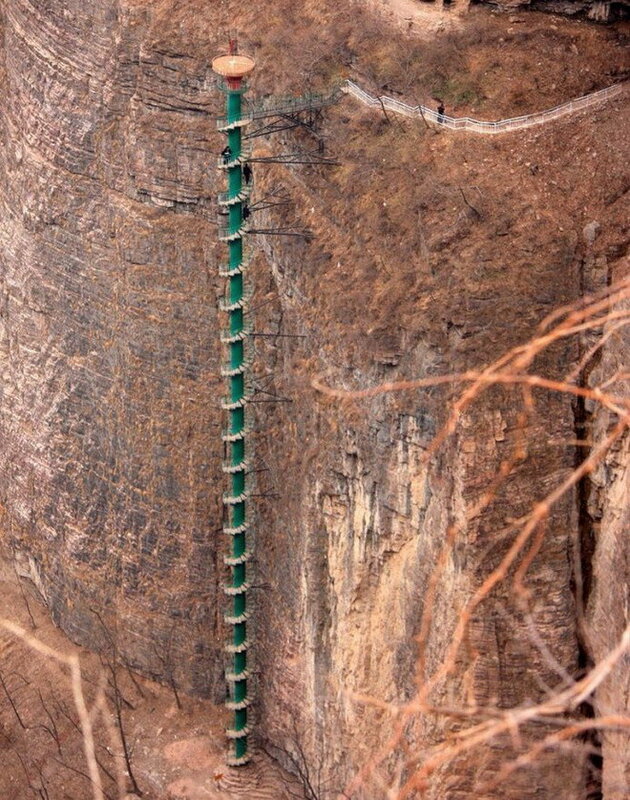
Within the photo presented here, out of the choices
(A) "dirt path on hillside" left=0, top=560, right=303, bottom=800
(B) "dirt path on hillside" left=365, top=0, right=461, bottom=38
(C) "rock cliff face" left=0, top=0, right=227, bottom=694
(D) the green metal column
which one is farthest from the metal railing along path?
(A) "dirt path on hillside" left=0, top=560, right=303, bottom=800

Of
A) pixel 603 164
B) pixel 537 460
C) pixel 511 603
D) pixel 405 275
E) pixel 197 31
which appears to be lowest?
pixel 511 603

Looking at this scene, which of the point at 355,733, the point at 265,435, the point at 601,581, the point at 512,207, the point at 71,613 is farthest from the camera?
the point at 71,613

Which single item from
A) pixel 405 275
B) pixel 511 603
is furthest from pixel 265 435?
pixel 511 603

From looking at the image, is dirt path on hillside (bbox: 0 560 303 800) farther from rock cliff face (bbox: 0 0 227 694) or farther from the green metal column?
the green metal column

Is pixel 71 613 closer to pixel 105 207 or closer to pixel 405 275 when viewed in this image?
pixel 105 207

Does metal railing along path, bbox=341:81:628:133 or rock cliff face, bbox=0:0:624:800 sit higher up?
metal railing along path, bbox=341:81:628:133

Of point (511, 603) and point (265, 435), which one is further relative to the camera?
point (265, 435)

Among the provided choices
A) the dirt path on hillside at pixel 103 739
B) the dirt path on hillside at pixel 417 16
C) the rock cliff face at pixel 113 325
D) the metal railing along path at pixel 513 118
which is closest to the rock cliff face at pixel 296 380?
the rock cliff face at pixel 113 325

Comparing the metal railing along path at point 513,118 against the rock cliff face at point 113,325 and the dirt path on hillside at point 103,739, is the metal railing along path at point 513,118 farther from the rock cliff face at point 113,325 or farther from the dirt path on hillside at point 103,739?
the dirt path on hillside at point 103,739
